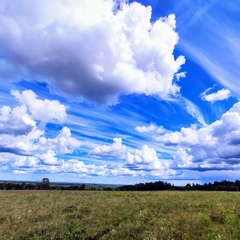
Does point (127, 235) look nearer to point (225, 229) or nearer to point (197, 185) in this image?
point (225, 229)

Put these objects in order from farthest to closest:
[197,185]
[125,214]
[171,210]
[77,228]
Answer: [197,185]
[171,210]
[125,214]
[77,228]

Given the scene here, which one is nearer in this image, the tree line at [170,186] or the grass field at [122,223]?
the grass field at [122,223]

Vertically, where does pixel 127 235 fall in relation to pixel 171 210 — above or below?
below

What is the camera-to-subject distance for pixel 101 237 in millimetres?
17500

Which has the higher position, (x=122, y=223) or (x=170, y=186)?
(x=170, y=186)

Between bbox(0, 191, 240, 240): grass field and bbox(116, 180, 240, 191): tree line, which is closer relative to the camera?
bbox(0, 191, 240, 240): grass field

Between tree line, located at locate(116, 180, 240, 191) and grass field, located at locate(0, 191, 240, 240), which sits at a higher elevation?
tree line, located at locate(116, 180, 240, 191)

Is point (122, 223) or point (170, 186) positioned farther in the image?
point (170, 186)

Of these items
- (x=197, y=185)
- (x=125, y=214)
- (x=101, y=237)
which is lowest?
(x=101, y=237)

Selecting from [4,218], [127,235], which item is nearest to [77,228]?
[127,235]

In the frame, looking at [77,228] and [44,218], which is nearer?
[77,228]

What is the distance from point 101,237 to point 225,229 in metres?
7.20

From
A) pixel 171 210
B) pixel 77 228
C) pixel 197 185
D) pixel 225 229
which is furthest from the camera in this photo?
pixel 197 185

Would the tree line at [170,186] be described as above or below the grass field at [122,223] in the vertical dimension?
above
